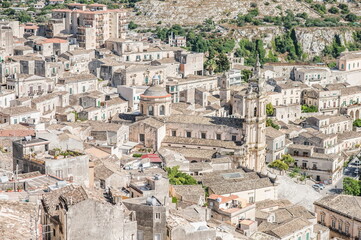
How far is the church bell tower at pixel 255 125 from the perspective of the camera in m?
52.3

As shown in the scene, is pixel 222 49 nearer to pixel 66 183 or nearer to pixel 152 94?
pixel 152 94

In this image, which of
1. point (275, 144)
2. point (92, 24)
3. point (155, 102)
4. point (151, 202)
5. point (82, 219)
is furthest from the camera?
point (92, 24)

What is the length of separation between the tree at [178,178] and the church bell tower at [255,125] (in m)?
7.66

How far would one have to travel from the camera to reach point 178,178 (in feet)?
147

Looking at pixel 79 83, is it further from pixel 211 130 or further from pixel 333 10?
pixel 333 10

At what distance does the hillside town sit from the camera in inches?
1085

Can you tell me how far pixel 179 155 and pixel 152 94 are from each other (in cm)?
644

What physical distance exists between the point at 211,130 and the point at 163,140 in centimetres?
354

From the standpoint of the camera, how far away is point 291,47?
10875cm

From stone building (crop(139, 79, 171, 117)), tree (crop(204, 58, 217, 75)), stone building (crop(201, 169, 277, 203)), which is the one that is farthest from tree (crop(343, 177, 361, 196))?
tree (crop(204, 58, 217, 75))

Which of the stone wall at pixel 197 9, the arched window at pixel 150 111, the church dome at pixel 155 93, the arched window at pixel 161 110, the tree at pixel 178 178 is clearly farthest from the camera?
the stone wall at pixel 197 9

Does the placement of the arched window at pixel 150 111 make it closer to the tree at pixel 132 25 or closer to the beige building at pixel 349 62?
the beige building at pixel 349 62

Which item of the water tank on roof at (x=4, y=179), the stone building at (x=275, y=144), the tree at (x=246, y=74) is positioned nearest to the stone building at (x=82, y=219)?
the water tank on roof at (x=4, y=179)

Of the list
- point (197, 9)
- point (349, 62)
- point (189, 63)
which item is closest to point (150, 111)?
point (189, 63)
